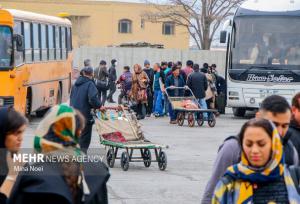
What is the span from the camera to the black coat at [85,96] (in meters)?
15.6

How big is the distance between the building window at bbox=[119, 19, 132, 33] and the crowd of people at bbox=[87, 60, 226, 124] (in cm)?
5269

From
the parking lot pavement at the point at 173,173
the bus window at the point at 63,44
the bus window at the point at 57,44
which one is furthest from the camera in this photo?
the bus window at the point at 63,44

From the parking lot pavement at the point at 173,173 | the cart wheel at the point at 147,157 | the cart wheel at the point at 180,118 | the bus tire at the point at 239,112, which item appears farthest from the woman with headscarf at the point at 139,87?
the cart wheel at the point at 147,157

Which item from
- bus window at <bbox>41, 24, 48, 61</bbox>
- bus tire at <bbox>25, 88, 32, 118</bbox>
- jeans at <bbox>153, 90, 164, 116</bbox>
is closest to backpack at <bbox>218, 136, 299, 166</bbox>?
bus tire at <bbox>25, 88, 32, 118</bbox>

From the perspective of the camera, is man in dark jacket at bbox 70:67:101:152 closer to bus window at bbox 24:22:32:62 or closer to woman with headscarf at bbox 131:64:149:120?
bus window at bbox 24:22:32:62

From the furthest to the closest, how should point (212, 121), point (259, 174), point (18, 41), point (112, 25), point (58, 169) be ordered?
point (112, 25)
point (212, 121)
point (18, 41)
point (259, 174)
point (58, 169)

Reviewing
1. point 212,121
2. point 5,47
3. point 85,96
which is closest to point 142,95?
point 212,121

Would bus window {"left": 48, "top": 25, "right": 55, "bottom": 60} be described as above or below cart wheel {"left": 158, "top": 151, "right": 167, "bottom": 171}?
above

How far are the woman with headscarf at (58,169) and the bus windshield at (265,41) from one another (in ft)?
77.8

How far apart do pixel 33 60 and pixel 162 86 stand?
436 cm

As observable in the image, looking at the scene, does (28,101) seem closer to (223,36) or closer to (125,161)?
(223,36)

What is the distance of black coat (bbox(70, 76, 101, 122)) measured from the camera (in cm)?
1564

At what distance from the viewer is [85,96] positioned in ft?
51.6

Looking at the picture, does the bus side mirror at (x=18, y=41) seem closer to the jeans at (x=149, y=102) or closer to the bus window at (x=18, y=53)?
the bus window at (x=18, y=53)
